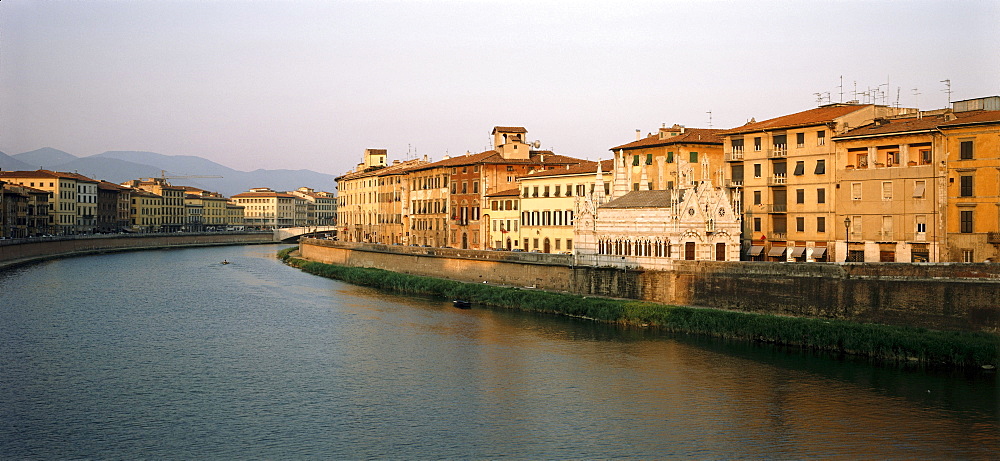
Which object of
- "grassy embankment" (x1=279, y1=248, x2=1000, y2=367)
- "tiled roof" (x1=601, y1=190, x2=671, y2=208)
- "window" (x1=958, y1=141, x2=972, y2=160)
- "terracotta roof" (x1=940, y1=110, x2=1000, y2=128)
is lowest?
"grassy embankment" (x1=279, y1=248, x2=1000, y2=367)

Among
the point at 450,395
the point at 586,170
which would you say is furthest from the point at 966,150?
the point at 586,170

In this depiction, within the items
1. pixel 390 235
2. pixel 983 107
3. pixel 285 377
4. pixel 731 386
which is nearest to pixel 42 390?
pixel 285 377

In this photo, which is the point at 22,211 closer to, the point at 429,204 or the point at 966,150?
the point at 429,204

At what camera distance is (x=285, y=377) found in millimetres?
39969

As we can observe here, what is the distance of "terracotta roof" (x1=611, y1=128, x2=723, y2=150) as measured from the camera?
66125mm

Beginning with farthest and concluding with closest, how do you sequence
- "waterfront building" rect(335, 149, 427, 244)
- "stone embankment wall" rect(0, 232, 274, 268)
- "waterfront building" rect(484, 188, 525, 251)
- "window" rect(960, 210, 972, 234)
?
"waterfront building" rect(335, 149, 427, 244), "stone embankment wall" rect(0, 232, 274, 268), "waterfront building" rect(484, 188, 525, 251), "window" rect(960, 210, 972, 234)

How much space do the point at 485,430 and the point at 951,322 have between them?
69.7 ft

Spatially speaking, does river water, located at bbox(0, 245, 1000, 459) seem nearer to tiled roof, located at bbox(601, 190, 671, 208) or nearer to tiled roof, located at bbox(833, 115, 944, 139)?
tiled roof, located at bbox(601, 190, 671, 208)

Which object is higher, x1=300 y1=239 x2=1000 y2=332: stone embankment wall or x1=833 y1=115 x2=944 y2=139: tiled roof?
x1=833 y1=115 x2=944 y2=139: tiled roof

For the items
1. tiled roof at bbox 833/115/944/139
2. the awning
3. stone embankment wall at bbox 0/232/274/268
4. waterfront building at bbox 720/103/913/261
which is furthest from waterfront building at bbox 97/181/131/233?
tiled roof at bbox 833/115/944/139

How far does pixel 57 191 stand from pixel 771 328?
13321 centimetres

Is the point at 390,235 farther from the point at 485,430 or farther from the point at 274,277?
the point at 485,430

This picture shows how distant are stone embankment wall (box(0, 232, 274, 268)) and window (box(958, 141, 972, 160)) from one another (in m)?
84.8

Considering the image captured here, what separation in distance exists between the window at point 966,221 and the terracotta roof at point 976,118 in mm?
4444
